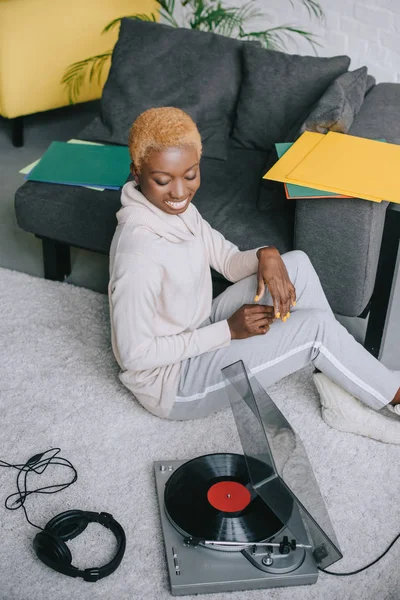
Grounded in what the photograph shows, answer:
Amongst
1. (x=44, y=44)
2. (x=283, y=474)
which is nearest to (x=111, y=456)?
(x=283, y=474)

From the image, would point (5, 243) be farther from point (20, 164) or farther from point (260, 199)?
point (260, 199)

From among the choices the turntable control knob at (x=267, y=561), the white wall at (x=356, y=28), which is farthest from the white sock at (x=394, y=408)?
the white wall at (x=356, y=28)

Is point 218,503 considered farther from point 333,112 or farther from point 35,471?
point 333,112

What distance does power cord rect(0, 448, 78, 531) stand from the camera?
168 cm

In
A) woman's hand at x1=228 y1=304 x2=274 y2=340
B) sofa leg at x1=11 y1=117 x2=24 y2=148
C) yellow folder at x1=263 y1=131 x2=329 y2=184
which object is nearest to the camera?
woman's hand at x1=228 y1=304 x2=274 y2=340

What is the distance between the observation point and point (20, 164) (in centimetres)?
317

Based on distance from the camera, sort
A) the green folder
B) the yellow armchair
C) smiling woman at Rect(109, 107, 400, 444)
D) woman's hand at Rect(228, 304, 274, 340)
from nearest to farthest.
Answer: smiling woman at Rect(109, 107, 400, 444) < woman's hand at Rect(228, 304, 274, 340) < the green folder < the yellow armchair

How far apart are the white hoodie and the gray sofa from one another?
1.17 ft

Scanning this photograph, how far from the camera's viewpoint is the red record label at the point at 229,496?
1538 mm

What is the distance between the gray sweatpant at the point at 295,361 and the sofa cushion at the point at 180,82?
0.94 m

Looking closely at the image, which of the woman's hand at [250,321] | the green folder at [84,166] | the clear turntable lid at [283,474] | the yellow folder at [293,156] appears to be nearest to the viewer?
the clear turntable lid at [283,474]

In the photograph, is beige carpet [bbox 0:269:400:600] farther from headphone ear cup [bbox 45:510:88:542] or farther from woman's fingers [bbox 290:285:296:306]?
woman's fingers [bbox 290:285:296:306]

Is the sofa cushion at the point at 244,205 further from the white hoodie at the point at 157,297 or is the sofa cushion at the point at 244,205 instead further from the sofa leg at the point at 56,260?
the sofa leg at the point at 56,260

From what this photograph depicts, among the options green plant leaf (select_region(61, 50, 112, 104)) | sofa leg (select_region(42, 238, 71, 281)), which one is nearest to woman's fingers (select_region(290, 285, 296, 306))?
sofa leg (select_region(42, 238, 71, 281))
